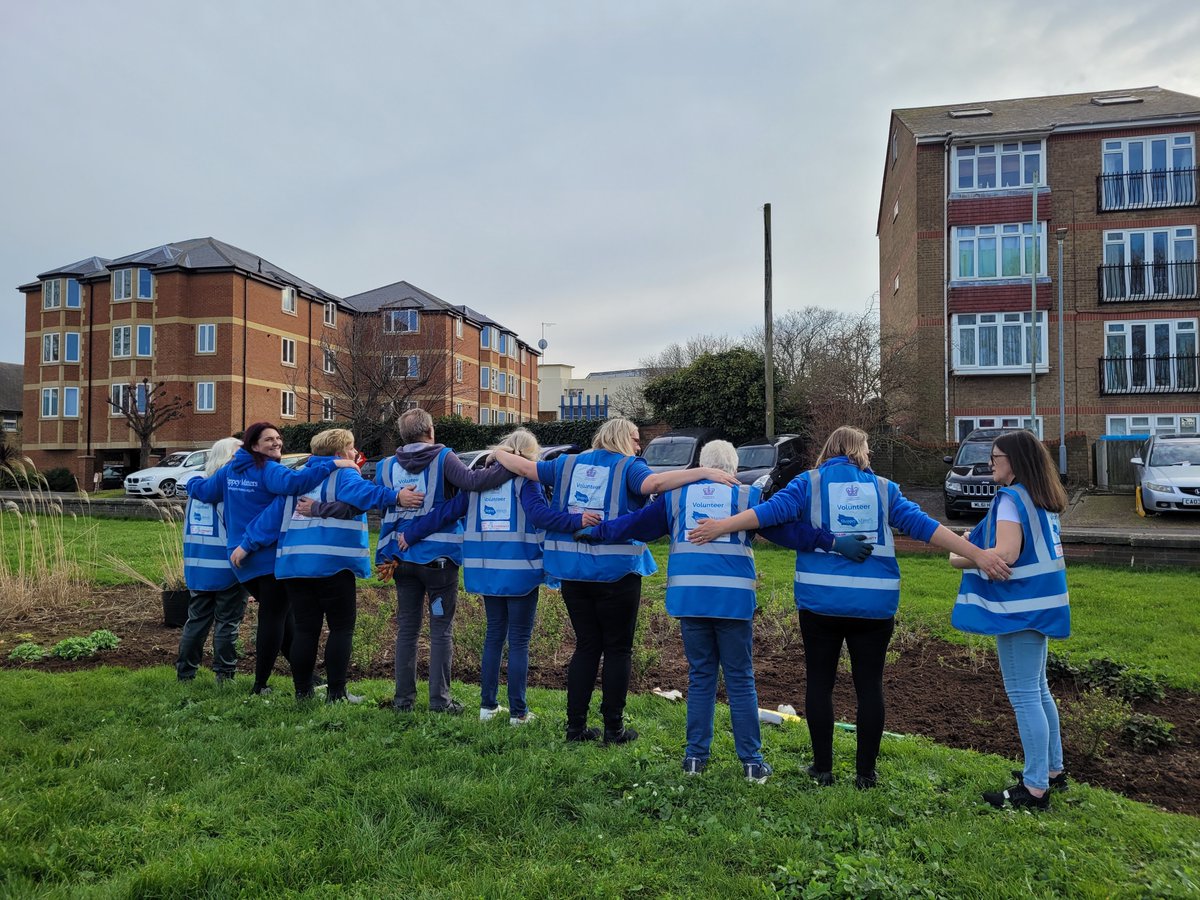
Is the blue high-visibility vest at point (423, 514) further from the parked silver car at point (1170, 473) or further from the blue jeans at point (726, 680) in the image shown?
the parked silver car at point (1170, 473)

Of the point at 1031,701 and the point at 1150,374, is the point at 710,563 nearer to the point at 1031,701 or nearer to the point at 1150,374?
the point at 1031,701

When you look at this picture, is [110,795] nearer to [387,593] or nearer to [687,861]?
[687,861]

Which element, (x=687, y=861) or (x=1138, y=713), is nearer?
(x=687, y=861)

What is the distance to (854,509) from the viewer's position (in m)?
4.15

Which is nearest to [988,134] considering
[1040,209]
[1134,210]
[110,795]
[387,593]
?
[1040,209]

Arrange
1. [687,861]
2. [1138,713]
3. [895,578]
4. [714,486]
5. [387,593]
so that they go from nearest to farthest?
[687,861] → [895,578] → [714,486] → [1138,713] → [387,593]

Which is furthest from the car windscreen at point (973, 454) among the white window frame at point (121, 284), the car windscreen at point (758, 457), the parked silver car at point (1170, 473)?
the white window frame at point (121, 284)

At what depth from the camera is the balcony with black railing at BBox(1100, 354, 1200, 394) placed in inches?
1037

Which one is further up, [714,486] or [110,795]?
[714,486]

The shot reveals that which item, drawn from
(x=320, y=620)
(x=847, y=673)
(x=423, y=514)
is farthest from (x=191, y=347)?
(x=847, y=673)

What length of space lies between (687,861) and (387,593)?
23.4ft

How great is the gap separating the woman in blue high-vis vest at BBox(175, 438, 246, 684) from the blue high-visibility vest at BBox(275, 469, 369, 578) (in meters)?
0.80

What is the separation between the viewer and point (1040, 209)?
27406mm

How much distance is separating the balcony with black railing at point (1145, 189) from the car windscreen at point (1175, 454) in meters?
14.8
